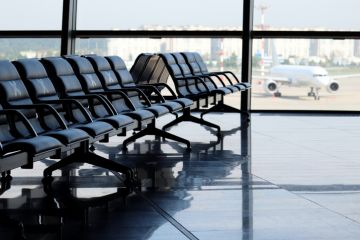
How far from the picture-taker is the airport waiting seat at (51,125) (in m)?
4.86

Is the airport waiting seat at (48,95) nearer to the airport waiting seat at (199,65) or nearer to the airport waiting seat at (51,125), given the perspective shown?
the airport waiting seat at (51,125)

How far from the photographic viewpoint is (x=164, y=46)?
11.1 m

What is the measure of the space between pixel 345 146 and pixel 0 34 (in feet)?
15.6

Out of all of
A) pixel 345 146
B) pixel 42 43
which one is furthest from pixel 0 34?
pixel 345 146

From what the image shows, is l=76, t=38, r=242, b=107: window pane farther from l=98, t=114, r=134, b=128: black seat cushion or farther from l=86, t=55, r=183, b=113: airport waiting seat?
l=98, t=114, r=134, b=128: black seat cushion

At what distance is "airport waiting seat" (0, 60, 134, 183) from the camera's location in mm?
4855

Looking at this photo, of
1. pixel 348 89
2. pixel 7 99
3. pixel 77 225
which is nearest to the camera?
pixel 77 225

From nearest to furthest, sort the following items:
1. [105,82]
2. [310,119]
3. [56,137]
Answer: [56,137], [105,82], [310,119]

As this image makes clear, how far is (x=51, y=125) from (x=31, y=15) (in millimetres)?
6326

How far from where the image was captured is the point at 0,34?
10.4 metres

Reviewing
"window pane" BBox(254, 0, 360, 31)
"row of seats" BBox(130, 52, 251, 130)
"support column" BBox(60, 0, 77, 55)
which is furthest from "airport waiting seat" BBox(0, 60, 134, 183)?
"window pane" BBox(254, 0, 360, 31)

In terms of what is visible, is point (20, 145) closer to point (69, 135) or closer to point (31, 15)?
point (69, 135)

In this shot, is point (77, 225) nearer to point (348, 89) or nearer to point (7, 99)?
point (7, 99)

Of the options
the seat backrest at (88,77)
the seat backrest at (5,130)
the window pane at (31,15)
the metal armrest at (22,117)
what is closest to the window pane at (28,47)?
the window pane at (31,15)
